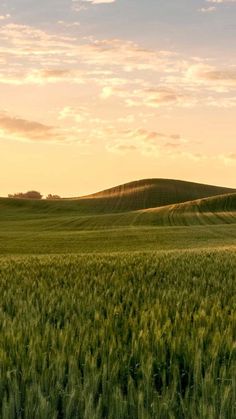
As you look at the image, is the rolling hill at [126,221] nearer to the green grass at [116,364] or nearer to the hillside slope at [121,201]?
the hillside slope at [121,201]

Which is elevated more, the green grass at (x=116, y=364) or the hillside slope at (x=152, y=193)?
the hillside slope at (x=152, y=193)

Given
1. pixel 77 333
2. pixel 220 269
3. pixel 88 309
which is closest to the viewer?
pixel 77 333

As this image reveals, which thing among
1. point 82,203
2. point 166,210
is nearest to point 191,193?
point 82,203

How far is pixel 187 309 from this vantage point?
584 centimetres

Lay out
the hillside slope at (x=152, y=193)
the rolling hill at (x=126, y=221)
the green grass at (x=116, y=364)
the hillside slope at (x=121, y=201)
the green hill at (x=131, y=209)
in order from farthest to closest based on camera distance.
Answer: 1. the hillside slope at (x=152, y=193)
2. the hillside slope at (x=121, y=201)
3. the green hill at (x=131, y=209)
4. the rolling hill at (x=126, y=221)
5. the green grass at (x=116, y=364)

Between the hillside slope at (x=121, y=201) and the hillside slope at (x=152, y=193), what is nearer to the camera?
the hillside slope at (x=121, y=201)

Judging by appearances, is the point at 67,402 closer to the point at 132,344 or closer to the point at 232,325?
the point at 132,344

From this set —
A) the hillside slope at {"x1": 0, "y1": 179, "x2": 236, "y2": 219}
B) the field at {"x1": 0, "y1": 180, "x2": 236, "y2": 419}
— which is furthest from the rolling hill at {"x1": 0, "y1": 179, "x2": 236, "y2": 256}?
the field at {"x1": 0, "y1": 180, "x2": 236, "y2": 419}

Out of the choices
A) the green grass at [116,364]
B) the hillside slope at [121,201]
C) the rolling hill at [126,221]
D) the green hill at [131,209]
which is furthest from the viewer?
the hillside slope at [121,201]

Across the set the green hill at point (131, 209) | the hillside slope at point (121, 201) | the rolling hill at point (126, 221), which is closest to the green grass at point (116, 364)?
the rolling hill at point (126, 221)

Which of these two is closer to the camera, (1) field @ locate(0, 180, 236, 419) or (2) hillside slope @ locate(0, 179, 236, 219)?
(1) field @ locate(0, 180, 236, 419)

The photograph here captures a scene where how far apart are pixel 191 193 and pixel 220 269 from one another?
→ 150015 mm

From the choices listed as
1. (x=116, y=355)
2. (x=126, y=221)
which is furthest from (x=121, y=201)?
(x=116, y=355)

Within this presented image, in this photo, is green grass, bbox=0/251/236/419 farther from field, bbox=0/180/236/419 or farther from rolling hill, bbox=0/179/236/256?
rolling hill, bbox=0/179/236/256
